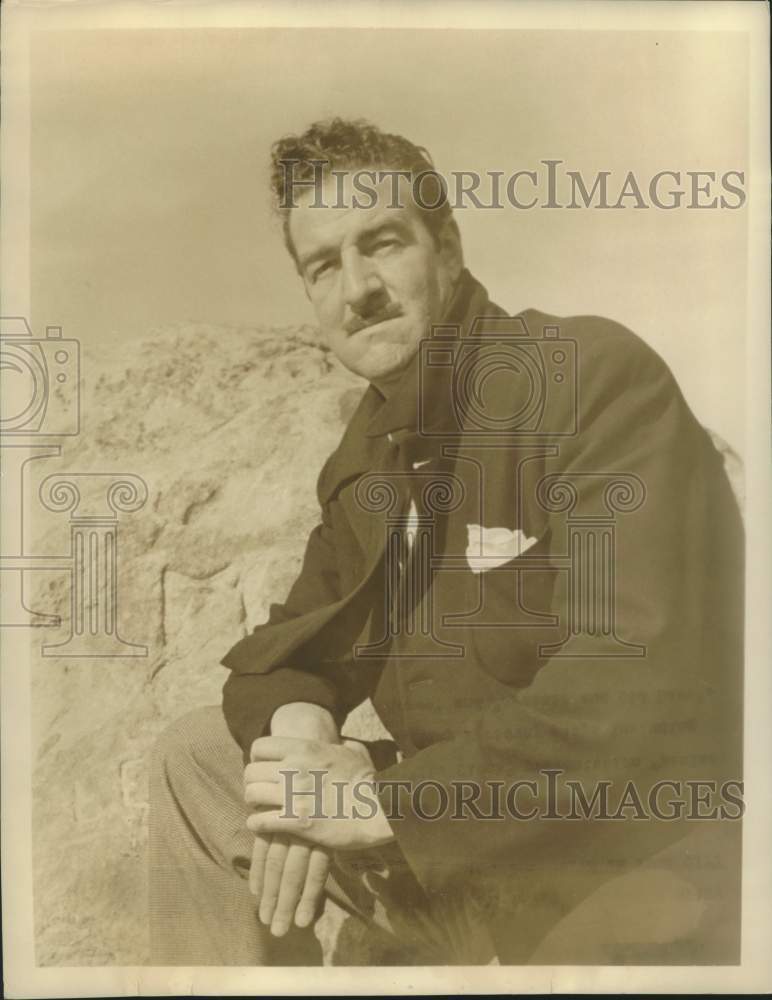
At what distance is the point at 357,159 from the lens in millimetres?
2623

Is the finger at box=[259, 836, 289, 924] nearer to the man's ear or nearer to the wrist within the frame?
the wrist

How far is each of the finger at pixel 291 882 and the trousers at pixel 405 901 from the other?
5 cm

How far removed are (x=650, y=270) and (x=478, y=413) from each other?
0.56 m

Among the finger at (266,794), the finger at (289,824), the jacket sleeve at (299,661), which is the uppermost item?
the jacket sleeve at (299,661)

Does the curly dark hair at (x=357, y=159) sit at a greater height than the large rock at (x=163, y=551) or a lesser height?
greater

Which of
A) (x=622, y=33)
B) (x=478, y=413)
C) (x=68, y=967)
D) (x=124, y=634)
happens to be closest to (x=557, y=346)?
(x=478, y=413)

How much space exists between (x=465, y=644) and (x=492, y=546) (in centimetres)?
24

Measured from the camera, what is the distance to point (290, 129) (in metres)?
2.63

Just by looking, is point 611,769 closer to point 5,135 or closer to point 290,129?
point 290,129

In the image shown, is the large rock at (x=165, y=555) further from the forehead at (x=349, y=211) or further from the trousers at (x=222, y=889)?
the forehead at (x=349, y=211)

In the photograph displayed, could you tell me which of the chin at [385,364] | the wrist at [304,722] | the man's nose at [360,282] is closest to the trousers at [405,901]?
the wrist at [304,722]

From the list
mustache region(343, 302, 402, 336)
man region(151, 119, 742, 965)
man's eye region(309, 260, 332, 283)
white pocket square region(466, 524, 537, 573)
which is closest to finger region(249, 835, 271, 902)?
man region(151, 119, 742, 965)

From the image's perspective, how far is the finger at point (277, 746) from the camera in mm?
2578

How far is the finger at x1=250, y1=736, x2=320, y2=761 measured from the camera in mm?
2578
